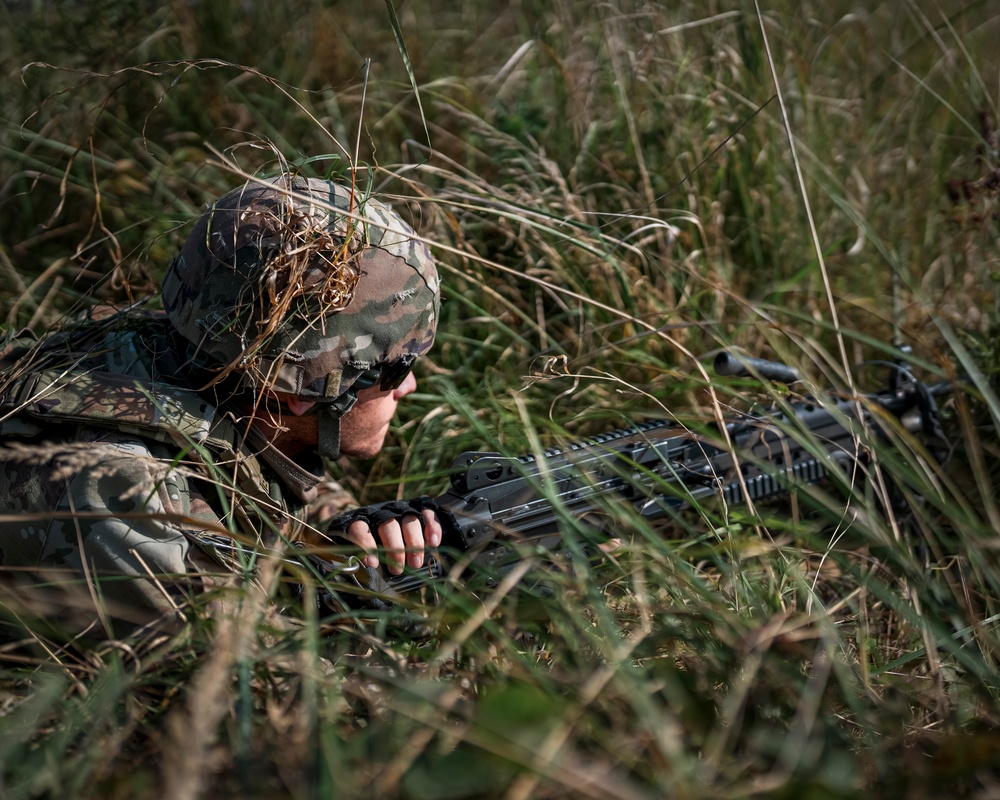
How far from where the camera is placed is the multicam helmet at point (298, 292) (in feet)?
7.41

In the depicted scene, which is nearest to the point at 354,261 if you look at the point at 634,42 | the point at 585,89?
the point at 585,89

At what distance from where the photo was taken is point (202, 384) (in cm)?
243

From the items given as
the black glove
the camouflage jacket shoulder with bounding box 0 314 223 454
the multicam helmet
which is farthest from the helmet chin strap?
the camouflage jacket shoulder with bounding box 0 314 223 454

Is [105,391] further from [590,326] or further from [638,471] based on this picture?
[590,326]

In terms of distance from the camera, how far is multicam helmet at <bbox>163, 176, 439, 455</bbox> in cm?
226

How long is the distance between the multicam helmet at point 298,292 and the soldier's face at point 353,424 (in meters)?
0.09

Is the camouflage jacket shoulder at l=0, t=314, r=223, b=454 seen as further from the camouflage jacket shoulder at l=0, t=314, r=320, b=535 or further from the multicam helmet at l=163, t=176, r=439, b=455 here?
the multicam helmet at l=163, t=176, r=439, b=455

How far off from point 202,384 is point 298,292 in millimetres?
427

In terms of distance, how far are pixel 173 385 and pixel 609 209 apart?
214 cm

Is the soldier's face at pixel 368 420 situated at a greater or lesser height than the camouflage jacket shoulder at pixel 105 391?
lesser

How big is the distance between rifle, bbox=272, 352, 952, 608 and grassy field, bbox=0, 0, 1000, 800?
14 cm

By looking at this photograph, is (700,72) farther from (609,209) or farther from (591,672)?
(591,672)

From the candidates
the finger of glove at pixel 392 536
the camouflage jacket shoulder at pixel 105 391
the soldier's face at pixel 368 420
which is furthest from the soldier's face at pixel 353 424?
the finger of glove at pixel 392 536

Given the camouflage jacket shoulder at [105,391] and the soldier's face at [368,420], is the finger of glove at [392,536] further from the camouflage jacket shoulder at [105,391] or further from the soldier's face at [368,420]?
the camouflage jacket shoulder at [105,391]
